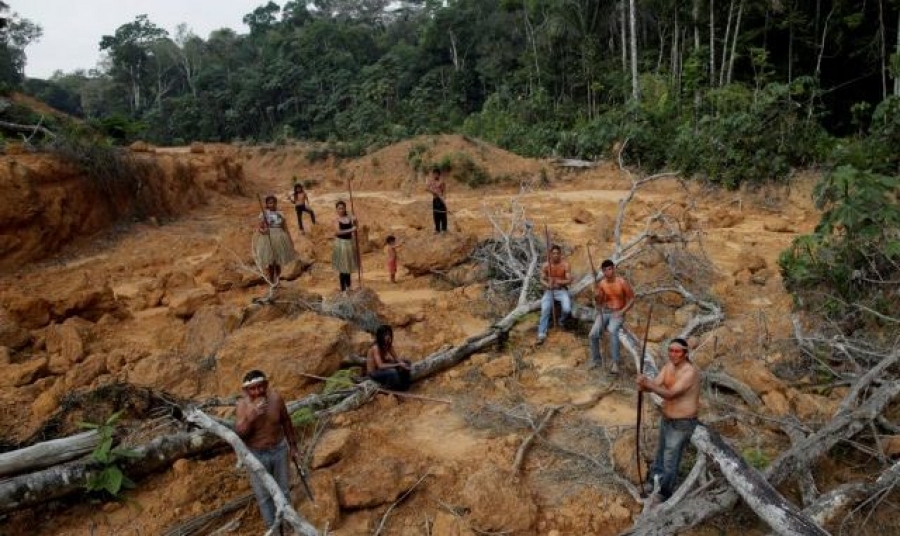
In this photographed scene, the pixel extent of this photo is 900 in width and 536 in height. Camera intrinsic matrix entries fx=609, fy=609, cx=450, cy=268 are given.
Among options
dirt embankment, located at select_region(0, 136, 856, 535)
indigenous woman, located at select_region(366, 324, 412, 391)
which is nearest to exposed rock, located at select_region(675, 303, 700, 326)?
dirt embankment, located at select_region(0, 136, 856, 535)

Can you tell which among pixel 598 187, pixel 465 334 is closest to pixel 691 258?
pixel 465 334

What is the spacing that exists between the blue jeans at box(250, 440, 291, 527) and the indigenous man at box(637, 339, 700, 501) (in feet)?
7.77

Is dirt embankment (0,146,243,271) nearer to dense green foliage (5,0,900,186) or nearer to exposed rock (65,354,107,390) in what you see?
dense green foliage (5,0,900,186)

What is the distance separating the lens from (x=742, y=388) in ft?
17.8

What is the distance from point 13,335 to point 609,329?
682 centimetres

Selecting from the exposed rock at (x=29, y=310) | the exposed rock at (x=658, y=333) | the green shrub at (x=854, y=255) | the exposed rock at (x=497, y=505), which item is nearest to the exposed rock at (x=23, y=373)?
the exposed rock at (x=29, y=310)

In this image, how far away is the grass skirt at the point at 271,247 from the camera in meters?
8.62

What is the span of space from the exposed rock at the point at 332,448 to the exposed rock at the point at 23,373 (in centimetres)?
367

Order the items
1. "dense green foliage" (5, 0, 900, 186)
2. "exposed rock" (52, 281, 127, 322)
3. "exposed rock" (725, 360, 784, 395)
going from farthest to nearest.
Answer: "dense green foliage" (5, 0, 900, 186), "exposed rock" (52, 281, 127, 322), "exposed rock" (725, 360, 784, 395)

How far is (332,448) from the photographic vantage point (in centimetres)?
471

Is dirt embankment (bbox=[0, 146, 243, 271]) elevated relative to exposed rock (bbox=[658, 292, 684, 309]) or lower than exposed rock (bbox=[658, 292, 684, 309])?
elevated

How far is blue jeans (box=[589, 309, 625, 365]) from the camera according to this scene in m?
6.22

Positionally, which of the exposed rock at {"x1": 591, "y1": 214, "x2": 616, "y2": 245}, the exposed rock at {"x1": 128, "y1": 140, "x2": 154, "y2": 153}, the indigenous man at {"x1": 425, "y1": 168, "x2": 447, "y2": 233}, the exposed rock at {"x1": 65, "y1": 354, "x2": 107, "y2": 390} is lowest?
the exposed rock at {"x1": 65, "y1": 354, "x2": 107, "y2": 390}

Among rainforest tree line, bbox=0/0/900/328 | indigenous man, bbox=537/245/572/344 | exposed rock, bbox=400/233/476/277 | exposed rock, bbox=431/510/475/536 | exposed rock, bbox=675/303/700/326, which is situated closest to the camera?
exposed rock, bbox=431/510/475/536
